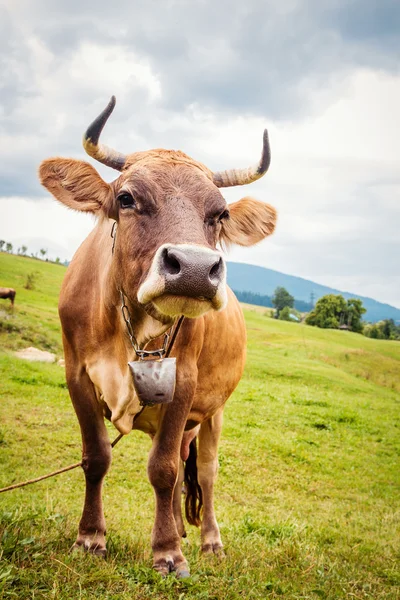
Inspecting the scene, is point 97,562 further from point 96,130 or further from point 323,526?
point 323,526

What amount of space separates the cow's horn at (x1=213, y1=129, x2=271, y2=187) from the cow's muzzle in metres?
1.35

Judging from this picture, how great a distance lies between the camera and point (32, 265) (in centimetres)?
5994

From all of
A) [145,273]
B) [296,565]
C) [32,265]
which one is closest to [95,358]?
[145,273]

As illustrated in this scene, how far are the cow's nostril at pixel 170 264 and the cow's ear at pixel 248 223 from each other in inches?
57.4

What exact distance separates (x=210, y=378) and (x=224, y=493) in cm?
493

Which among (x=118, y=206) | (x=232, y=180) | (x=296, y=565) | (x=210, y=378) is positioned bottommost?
(x=296, y=565)

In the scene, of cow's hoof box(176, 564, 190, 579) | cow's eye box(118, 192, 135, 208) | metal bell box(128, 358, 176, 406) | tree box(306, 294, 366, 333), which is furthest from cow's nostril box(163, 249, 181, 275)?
tree box(306, 294, 366, 333)

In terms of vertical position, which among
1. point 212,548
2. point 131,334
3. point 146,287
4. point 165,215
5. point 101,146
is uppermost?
point 101,146

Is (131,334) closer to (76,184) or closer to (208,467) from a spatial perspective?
(76,184)

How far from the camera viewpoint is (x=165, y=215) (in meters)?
3.40

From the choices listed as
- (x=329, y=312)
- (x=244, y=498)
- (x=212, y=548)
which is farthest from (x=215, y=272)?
(x=329, y=312)

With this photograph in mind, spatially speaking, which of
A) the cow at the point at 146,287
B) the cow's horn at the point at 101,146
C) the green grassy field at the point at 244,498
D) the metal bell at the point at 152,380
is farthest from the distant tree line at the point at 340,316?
the metal bell at the point at 152,380

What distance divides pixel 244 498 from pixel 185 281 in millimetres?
7530

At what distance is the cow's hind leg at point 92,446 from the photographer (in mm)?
4477
